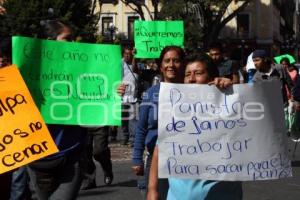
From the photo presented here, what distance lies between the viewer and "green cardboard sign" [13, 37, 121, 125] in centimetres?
479

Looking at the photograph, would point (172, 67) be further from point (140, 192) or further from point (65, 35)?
point (140, 192)

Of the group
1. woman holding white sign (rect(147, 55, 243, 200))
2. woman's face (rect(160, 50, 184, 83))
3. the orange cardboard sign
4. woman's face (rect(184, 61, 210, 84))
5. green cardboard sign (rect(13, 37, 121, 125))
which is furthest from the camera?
woman's face (rect(160, 50, 184, 83))

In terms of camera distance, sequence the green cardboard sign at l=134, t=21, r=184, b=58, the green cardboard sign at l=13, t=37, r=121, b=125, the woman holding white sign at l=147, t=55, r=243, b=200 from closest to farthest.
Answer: the woman holding white sign at l=147, t=55, r=243, b=200 < the green cardboard sign at l=13, t=37, r=121, b=125 < the green cardboard sign at l=134, t=21, r=184, b=58

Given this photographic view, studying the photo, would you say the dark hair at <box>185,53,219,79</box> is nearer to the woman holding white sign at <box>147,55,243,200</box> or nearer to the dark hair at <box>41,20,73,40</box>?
the woman holding white sign at <box>147,55,243,200</box>

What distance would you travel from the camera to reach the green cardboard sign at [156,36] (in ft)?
38.7

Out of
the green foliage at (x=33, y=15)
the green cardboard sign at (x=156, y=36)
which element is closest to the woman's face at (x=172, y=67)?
the green cardboard sign at (x=156, y=36)

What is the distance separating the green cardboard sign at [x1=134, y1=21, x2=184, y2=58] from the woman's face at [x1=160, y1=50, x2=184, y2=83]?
263 inches

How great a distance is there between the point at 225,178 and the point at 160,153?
341 mm

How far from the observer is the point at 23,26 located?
42.2 metres

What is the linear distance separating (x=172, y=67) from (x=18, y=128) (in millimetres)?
1234

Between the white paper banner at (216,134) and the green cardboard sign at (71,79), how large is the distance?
1.15 metres

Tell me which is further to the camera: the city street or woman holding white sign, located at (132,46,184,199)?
the city street

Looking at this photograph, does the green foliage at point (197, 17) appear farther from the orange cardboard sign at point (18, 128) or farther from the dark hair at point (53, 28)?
the orange cardboard sign at point (18, 128)

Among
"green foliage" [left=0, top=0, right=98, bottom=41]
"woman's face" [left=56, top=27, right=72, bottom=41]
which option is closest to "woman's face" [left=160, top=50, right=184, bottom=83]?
"woman's face" [left=56, top=27, right=72, bottom=41]
